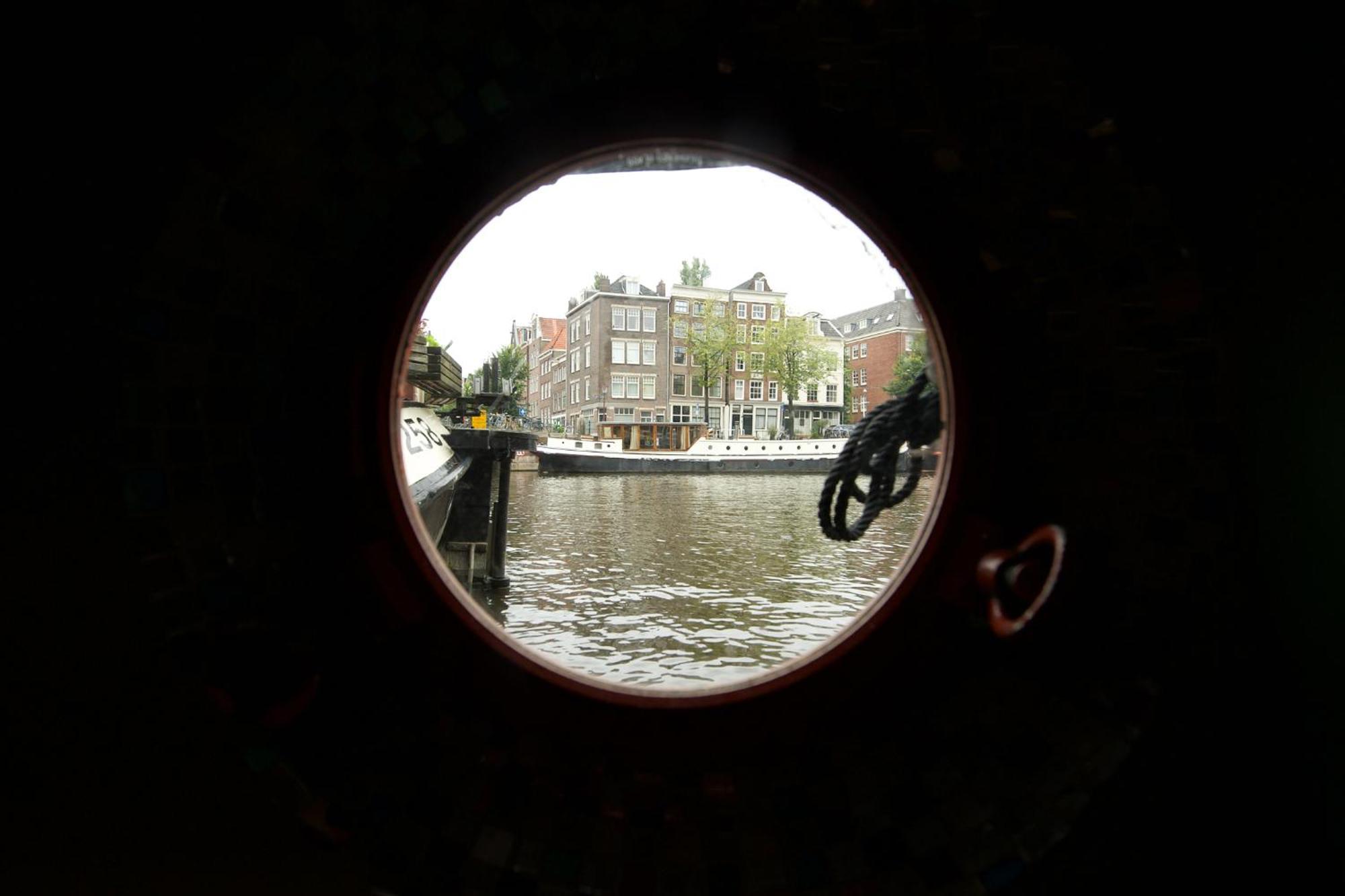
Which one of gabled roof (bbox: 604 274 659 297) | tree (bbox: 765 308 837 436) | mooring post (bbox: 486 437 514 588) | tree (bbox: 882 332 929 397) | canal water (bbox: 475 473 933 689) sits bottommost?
canal water (bbox: 475 473 933 689)

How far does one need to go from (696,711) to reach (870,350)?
19698 mm

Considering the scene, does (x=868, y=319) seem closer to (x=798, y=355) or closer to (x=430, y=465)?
(x=798, y=355)

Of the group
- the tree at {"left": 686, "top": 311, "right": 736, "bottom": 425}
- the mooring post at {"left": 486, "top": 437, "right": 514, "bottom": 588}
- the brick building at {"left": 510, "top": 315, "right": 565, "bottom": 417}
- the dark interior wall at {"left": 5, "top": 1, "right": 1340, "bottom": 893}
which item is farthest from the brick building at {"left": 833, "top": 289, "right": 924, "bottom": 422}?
the dark interior wall at {"left": 5, "top": 1, "right": 1340, "bottom": 893}

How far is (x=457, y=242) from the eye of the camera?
66 centimetres

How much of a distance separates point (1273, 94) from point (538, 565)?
256 inches

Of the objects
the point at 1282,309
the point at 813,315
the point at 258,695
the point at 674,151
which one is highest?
the point at 813,315

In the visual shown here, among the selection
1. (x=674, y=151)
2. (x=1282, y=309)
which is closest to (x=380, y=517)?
(x=674, y=151)

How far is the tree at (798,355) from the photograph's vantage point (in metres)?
19.5

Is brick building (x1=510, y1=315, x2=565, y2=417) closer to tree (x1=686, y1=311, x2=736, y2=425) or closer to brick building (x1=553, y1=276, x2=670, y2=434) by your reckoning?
brick building (x1=553, y1=276, x2=670, y2=434)

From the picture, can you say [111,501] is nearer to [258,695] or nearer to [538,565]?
[258,695]

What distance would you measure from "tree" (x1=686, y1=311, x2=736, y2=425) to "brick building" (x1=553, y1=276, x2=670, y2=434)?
834 mm

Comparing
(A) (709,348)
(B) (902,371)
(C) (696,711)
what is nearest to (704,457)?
(B) (902,371)

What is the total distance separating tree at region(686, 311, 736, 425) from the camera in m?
19.7

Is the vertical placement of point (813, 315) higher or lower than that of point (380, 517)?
higher
